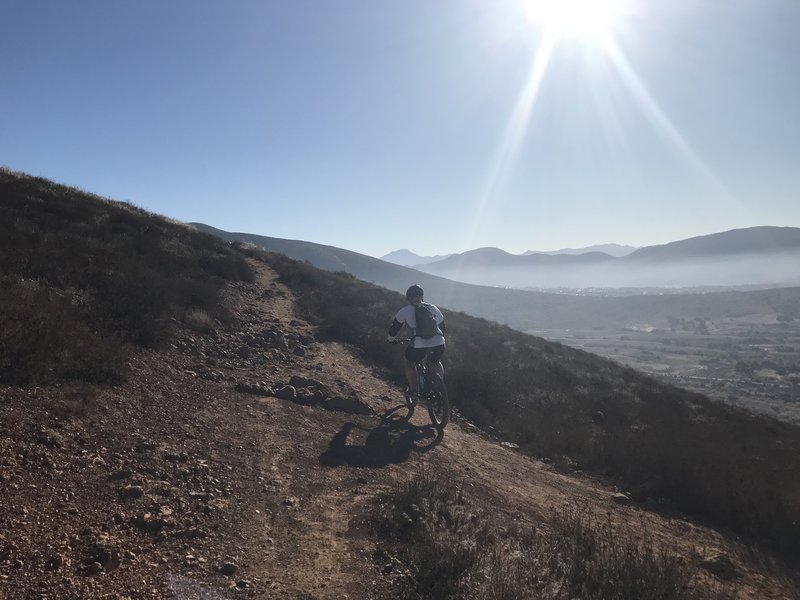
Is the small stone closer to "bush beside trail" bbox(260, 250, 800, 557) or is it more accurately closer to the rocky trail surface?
the rocky trail surface

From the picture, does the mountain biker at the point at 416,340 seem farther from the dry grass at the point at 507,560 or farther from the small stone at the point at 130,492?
the small stone at the point at 130,492

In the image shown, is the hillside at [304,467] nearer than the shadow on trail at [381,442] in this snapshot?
Yes

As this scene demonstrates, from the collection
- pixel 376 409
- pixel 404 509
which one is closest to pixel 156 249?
pixel 376 409

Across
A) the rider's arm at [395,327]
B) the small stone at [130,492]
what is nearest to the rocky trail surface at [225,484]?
the small stone at [130,492]

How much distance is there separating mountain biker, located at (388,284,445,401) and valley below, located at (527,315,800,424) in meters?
17.2

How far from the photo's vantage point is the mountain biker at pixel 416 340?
860cm

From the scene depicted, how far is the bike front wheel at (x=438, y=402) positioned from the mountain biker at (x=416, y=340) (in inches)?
6.6

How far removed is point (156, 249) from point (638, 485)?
12784mm

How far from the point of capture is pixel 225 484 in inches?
191

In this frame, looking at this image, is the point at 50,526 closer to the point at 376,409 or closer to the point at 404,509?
the point at 404,509

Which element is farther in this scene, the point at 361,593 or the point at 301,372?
the point at 301,372

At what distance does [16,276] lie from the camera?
7734 mm

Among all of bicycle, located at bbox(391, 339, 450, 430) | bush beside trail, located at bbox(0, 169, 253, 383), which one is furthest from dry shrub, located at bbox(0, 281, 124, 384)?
bicycle, located at bbox(391, 339, 450, 430)

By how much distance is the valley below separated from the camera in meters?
35.1
